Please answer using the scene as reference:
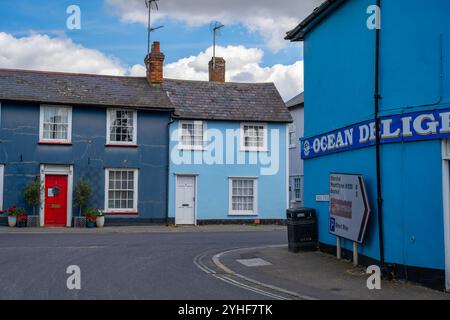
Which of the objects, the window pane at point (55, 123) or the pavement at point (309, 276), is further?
the window pane at point (55, 123)

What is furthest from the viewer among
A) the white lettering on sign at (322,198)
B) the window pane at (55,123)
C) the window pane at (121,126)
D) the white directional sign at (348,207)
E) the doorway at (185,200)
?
the doorway at (185,200)

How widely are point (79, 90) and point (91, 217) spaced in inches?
238

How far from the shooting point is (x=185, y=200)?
26266 mm

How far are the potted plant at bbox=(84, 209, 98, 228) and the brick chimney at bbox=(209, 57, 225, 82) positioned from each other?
1135 centimetres

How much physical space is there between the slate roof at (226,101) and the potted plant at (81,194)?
5428mm

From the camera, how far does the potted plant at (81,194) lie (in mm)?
24172

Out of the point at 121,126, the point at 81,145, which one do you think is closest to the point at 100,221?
the point at 81,145

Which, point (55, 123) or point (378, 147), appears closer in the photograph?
point (378, 147)

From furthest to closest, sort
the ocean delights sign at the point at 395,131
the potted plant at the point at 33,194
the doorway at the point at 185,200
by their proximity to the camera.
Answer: the doorway at the point at 185,200 < the potted plant at the point at 33,194 < the ocean delights sign at the point at 395,131

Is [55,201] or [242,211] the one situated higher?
[55,201]

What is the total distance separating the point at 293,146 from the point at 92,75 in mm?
13830

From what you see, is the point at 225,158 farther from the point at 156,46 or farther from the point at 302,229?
the point at 302,229

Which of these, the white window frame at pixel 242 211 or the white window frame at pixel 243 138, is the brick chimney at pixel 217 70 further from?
the white window frame at pixel 242 211

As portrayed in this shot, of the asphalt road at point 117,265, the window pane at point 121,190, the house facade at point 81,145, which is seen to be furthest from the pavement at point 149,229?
the asphalt road at point 117,265
